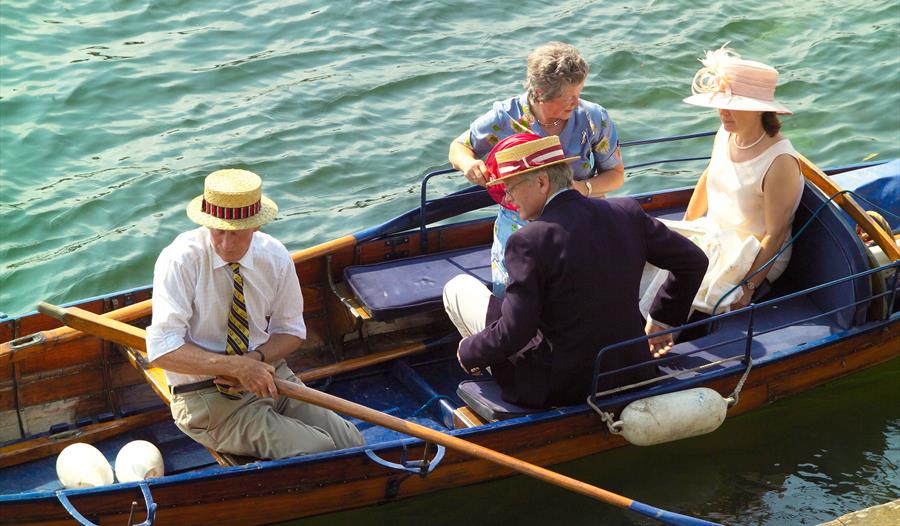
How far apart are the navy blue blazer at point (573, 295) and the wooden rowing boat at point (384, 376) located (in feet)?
0.52

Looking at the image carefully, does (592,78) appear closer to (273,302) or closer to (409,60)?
(409,60)

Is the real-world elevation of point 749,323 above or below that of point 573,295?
below

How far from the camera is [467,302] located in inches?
252

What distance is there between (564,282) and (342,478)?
63.4 inches

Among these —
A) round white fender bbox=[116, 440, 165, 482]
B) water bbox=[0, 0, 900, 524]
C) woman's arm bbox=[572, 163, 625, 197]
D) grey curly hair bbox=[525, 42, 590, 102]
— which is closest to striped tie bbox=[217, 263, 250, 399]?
round white fender bbox=[116, 440, 165, 482]

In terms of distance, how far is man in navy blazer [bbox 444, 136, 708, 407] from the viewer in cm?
538

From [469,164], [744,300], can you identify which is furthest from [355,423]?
[744,300]

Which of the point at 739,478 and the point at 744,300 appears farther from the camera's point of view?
the point at 739,478

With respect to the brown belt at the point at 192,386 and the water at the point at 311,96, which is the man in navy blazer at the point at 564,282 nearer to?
the brown belt at the point at 192,386

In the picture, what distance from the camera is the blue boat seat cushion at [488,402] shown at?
6.08 metres

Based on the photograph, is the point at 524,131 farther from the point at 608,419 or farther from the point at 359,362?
the point at 359,362

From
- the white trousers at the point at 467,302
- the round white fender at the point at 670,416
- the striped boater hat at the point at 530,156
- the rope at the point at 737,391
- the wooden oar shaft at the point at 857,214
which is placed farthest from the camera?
the wooden oar shaft at the point at 857,214

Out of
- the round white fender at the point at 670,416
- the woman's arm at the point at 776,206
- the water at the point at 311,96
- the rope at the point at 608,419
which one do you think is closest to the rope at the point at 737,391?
the round white fender at the point at 670,416

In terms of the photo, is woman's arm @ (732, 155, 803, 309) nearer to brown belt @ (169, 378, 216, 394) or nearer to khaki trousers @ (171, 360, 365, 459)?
khaki trousers @ (171, 360, 365, 459)
